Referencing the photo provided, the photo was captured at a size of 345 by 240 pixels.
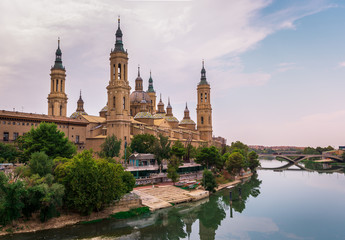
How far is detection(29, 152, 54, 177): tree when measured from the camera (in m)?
34.7

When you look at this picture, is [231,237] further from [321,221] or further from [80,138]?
[80,138]

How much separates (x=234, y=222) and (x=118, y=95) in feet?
136

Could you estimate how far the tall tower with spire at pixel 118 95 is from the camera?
67.2 metres

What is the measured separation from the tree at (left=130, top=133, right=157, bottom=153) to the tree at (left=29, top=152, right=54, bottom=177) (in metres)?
29.3

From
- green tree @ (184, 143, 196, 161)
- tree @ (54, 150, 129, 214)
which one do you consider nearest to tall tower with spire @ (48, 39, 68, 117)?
green tree @ (184, 143, 196, 161)

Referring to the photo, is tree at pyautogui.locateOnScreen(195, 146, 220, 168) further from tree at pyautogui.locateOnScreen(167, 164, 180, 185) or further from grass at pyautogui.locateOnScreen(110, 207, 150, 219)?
grass at pyautogui.locateOnScreen(110, 207, 150, 219)

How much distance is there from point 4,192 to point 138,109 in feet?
218

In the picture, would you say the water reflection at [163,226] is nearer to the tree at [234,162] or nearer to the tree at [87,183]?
the tree at [87,183]

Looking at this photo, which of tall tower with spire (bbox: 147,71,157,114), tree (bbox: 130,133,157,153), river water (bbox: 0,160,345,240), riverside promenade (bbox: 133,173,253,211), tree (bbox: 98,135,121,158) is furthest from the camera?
tall tower with spire (bbox: 147,71,157,114)

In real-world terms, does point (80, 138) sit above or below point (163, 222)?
above

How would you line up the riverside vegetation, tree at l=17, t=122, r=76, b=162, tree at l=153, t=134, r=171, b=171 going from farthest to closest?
1. tree at l=153, t=134, r=171, b=171
2. tree at l=17, t=122, r=76, b=162
3. the riverside vegetation

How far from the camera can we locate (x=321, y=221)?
39281 millimetres

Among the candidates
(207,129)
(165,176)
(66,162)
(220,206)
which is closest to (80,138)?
(165,176)

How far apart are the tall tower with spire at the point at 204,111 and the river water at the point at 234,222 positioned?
51878 millimetres
